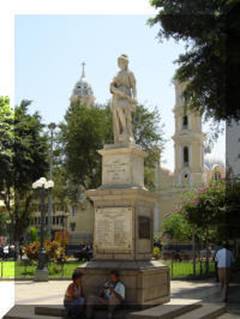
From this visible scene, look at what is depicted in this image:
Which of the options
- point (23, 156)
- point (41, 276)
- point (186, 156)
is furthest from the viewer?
point (186, 156)

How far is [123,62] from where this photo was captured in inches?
532

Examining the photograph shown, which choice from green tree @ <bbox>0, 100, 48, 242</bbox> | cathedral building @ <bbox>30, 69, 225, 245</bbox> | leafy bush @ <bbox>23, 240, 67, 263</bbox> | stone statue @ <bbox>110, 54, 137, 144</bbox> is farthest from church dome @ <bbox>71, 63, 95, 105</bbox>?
stone statue @ <bbox>110, 54, 137, 144</bbox>

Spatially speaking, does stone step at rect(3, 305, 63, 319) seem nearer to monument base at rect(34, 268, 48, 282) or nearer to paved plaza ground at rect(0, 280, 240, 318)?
paved plaza ground at rect(0, 280, 240, 318)

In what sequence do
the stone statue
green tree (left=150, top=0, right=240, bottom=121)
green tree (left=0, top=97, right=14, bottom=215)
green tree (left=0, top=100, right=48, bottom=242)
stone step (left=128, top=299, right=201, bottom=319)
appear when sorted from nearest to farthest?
stone step (left=128, top=299, right=201, bottom=319)
the stone statue
green tree (left=150, top=0, right=240, bottom=121)
green tree (left=0, top=97, right=14, bottom=215)
green tree (left=0, top=100, right=48, bottom=242)

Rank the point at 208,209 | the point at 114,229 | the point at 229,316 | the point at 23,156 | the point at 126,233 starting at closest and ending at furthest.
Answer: the point at 126,233, the point at 114,229, the point at 229,316, the point at 208,209, the point at 23,156

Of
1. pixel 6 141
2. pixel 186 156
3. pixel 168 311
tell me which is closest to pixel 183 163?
pixel 186 156

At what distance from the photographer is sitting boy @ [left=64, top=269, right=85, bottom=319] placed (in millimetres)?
11086

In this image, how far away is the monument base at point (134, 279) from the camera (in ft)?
38.4

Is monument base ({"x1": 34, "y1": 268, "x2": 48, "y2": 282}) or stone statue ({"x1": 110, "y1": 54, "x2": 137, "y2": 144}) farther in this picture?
monument base ({"x1": 34, "y1": 268, "x2": 48, "y2": 282})

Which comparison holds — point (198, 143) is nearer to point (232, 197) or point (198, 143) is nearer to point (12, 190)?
point (12, 190)

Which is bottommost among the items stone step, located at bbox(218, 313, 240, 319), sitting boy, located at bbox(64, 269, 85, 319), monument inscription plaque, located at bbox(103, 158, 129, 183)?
stone step, located at bbox(218, 313, 240, 319)

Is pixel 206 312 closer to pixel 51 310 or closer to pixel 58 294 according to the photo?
pixel 51 310

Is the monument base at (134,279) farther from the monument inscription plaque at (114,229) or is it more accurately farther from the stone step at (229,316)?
the stone step at (229,316)

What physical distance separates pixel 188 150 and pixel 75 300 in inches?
2292
